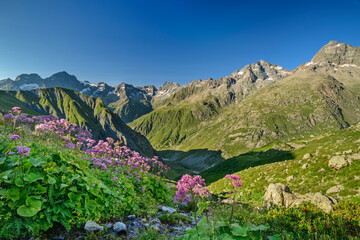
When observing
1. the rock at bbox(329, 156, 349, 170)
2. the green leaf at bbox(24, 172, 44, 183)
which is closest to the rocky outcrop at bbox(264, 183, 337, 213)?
the green leaf at bbox(24, 172, 44, 183)

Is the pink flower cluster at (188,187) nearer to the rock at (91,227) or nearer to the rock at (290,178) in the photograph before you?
the rock at (91,227)

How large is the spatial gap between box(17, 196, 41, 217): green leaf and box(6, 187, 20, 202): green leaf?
31 cm

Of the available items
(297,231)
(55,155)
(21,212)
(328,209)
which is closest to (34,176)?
(21,212)

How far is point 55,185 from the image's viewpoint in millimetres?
5746

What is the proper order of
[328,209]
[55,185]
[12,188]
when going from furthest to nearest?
[328,209]
[55,185]
[12,188]

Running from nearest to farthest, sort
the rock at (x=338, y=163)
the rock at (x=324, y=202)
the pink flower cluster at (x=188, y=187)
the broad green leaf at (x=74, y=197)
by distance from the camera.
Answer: the broad green leaf at (x=74, y=197)
the pink flower cluster at (x=188, y=187)
the rock at (x=324, y=202)
the rock at (x=338, y=163)

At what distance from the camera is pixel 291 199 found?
12094 millimetres

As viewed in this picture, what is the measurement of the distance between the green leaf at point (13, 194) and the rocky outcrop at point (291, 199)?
12353mm

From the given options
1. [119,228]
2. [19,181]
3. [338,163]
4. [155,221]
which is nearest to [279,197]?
[155,221]

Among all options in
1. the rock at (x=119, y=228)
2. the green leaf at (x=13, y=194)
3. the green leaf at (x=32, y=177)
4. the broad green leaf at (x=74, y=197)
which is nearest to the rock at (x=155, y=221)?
the rock at (x=119, y=228)

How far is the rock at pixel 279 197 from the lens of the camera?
1214 cm

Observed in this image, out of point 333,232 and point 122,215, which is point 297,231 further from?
point 122,215

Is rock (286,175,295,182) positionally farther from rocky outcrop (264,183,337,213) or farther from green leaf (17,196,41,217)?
green leaf (17,196,41,217)

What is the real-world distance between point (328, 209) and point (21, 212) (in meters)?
12.2
